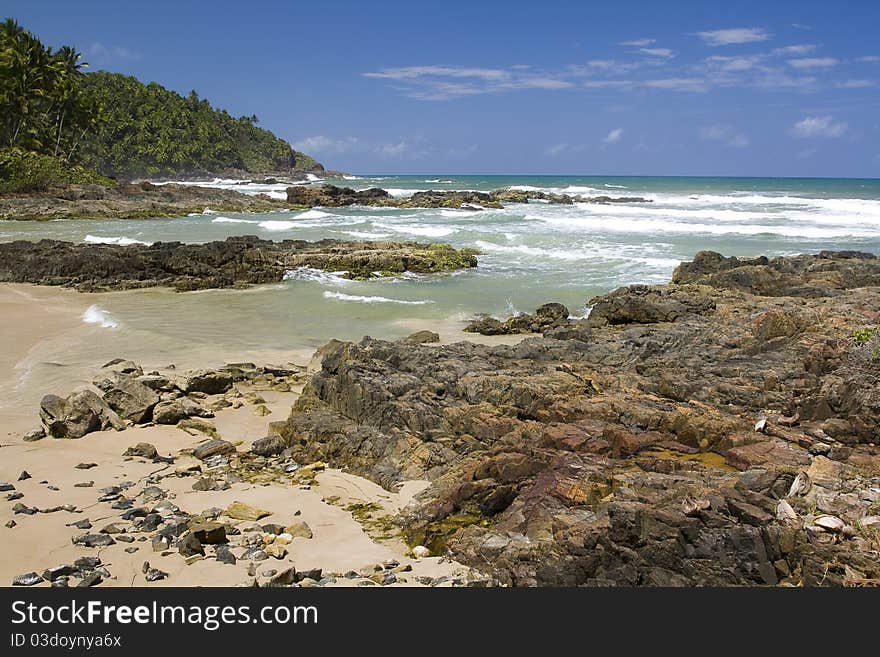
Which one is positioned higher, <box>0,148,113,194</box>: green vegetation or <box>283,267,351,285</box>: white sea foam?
<box>0,148,113,194</box>: green vegetation

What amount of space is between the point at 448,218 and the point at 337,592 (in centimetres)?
4304

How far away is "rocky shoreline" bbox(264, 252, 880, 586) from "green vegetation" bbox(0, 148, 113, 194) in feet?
157

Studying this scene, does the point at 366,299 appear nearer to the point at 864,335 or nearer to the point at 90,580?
the point at 864,335

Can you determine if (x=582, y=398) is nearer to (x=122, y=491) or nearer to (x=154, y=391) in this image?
(x=122, y=491)

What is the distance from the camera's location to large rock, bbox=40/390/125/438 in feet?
26.3

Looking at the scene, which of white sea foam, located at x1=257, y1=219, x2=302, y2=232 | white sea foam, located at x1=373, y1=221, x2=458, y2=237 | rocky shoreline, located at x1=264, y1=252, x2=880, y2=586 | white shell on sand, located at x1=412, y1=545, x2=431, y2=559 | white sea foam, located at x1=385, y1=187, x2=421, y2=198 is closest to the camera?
rocky shoreline, located at x1=264, y1=252, x2=880, y2=586

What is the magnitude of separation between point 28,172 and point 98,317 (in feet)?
132

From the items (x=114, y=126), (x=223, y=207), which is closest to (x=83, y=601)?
(x=223, y=207)

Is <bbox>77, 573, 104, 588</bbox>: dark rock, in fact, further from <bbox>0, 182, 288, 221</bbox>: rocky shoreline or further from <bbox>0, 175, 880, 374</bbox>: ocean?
<bbox>0, 182, 288, 221</bbox>: rocky shoreline

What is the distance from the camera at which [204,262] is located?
22.7m

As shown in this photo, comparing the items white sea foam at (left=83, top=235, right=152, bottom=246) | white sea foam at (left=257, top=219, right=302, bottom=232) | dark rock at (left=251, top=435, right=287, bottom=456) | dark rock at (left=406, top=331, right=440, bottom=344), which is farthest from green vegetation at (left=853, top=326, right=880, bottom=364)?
white sea foam at (left=257, top=219, right=302, bottom=232)

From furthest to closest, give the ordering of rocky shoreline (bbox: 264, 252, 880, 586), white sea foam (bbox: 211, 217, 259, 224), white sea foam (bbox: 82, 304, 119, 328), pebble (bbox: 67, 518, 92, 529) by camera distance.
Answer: white sea foam (bbox: 211, 217, 259, 224)
white sea foam (bbox: 82, 304, 119, 328)
pebble (bbox: 67, 518, 92, 529)
rocky shoreline (bbox: 264, 252, 880, 586)

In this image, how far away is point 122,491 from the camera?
6555 mm

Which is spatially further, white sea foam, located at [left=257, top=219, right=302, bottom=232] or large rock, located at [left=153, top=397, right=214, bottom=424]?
white sea foam, located at [left=257, top=219, right=302, bottom=232]
